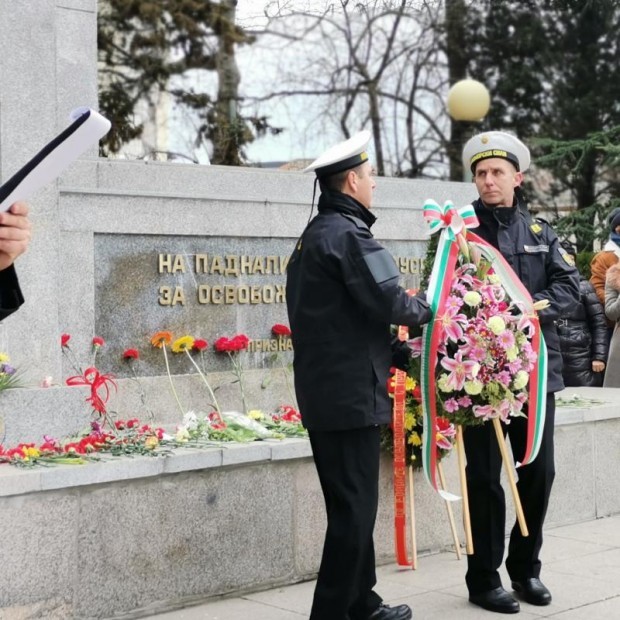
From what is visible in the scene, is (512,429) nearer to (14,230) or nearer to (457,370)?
(457,370)

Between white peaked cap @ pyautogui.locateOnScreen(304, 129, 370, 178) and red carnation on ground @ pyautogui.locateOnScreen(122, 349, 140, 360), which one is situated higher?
white peaked cap @ pyautogui.locateOnScreen(304, 129, 370, 178)

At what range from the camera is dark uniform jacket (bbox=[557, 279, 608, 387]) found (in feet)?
30.7

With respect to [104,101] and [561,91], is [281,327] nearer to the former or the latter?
[104,101]

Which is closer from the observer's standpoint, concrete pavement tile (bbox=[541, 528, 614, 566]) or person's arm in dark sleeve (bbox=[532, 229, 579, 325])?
person's arm in dark sleeve (bbox=[532, 229, 579, 325])

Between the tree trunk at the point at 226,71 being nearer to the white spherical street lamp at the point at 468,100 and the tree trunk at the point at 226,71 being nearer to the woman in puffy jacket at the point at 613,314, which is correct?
the white spherical street lamp at the point at 468,100

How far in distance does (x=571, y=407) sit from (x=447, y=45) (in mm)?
17241

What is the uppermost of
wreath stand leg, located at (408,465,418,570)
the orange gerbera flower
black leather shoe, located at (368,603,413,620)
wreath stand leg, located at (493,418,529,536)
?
the orange gerbera flower

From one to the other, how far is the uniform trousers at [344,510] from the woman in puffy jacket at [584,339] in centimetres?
541

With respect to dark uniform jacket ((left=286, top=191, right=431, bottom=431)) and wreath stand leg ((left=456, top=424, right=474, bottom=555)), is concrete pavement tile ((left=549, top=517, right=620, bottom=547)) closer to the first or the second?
wreath stand leg ((left=456, top=424, right=474, bottom=555))

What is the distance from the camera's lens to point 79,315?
717 centimetres

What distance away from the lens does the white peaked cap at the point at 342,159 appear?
14.4 ft

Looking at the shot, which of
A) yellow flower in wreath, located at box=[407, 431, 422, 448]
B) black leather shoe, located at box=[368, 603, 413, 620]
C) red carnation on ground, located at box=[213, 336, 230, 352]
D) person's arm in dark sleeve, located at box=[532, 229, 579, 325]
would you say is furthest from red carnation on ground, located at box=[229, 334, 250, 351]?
black leather shoe, located at box=[368, 603, 413, 620]

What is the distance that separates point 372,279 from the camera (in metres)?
4.16

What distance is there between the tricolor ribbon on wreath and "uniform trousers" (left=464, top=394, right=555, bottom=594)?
0.12m
